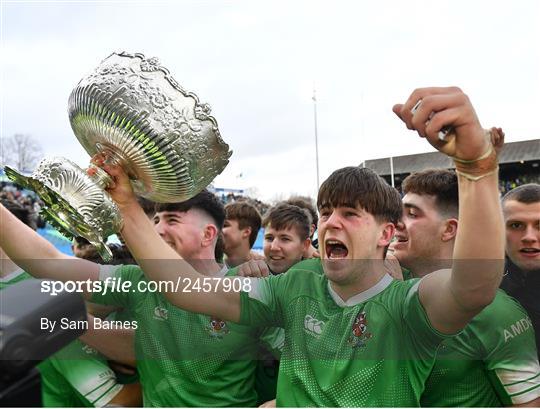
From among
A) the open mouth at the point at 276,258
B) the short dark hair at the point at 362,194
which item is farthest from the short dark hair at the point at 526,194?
the open mouth at the point at 276,258

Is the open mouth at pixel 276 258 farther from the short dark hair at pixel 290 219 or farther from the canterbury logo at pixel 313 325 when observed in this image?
the canterbury logo at pixel 313 325

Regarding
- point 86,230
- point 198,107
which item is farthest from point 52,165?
point 198,107

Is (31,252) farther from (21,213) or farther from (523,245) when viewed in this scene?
(523,245)

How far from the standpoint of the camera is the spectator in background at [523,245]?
63.3 inches

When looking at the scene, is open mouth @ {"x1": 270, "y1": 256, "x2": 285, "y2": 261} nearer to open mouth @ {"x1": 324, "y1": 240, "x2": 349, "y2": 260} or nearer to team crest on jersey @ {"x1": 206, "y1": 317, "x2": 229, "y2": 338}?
team crest on jersey @ {"x1": 206, "y1": 317, "x2": 229, "y2": 338}

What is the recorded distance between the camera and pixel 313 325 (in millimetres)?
1356

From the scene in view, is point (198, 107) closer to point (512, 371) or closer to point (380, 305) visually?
point (380, 305)

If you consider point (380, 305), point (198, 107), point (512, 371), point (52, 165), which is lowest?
point (512, 371)

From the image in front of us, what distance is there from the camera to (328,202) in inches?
55.0

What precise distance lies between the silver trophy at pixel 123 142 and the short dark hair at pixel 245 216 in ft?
4.93

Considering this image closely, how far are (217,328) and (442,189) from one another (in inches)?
31.4

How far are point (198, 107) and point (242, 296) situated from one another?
50cm

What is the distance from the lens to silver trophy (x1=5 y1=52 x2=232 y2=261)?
3.84 feet

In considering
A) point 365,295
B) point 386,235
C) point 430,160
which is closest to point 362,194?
point 386,235
